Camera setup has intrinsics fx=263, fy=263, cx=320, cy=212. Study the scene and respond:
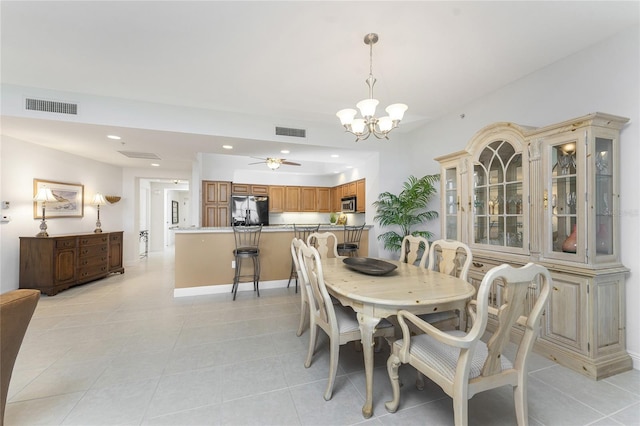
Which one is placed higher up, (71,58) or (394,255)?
(71,58)

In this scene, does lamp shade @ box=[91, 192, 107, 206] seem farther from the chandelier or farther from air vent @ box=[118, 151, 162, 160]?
the chandelier

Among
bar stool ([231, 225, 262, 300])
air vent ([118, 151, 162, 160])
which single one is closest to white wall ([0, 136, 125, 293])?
air vent ([118, 151, 162, 160])

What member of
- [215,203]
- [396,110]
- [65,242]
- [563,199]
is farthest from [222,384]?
[215,203]

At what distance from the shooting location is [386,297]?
5.29ft

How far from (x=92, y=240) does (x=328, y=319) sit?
5008mm

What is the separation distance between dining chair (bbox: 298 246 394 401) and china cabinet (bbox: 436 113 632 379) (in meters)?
1.53

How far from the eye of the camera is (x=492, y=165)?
2.79 m

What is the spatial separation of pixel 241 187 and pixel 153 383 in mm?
5429

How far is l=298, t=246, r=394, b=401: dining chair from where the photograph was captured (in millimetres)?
1759

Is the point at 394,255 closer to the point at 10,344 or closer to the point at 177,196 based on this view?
the point at 10,344

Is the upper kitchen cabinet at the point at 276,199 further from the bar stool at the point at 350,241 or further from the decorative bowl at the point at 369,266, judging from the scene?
the decorative bowl at the point at 369,266

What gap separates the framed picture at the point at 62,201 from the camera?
13.8 feet

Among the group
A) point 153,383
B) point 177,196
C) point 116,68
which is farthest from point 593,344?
point 177,196

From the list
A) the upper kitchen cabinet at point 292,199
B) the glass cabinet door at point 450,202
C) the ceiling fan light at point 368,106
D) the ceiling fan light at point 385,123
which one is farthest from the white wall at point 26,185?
the glass cabinet door at point 450,202
